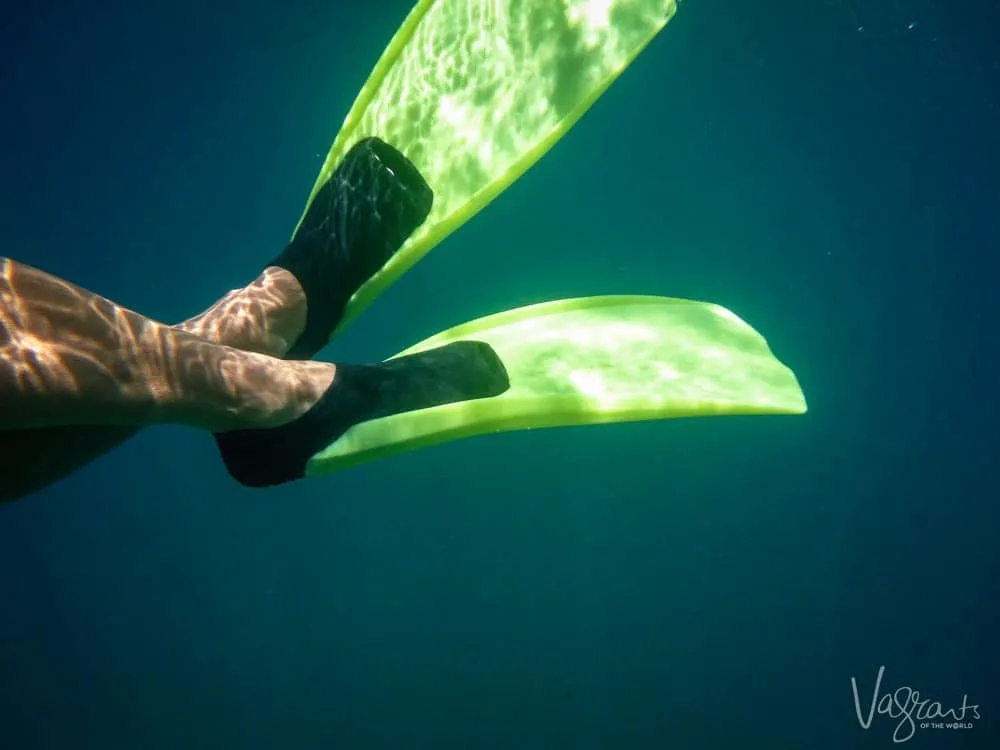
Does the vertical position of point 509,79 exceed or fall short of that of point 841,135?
it falls short

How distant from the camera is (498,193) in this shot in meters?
2.50

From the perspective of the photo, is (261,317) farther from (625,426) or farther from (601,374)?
(625,426)

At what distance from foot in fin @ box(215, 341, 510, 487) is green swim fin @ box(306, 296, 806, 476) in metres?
0.05

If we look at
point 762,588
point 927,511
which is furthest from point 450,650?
point 927,511

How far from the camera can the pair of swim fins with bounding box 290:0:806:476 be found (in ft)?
6.34

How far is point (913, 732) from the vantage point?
6.37m

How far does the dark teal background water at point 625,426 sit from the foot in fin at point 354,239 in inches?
75.2

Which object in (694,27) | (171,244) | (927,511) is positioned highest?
(694,27)

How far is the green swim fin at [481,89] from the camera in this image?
7.85ft

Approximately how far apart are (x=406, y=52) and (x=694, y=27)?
7.30 ft

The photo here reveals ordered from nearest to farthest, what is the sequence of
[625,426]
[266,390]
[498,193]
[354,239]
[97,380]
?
1. [97,380]
2. [266,390]
3. [498,193]
4. [354,239]
5. [625,426]

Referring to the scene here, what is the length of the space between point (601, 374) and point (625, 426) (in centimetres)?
283

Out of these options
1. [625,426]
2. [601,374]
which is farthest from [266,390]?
[625,426]

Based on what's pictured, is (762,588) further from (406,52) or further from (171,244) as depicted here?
(171,244)
